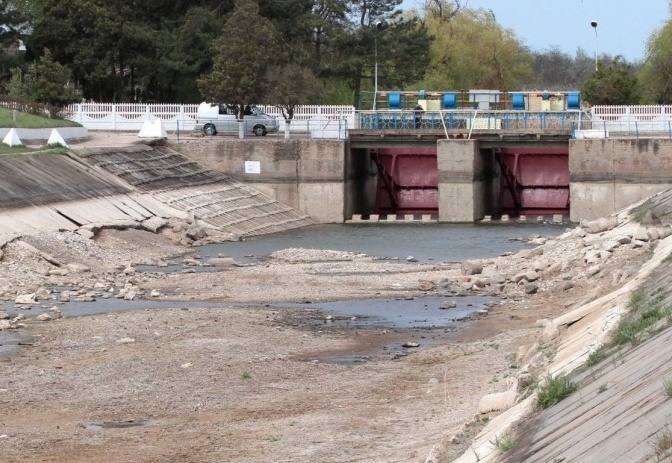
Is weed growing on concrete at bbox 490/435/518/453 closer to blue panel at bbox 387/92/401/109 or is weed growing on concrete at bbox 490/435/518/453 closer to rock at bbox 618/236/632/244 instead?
rock at bbox 618/236/632/244

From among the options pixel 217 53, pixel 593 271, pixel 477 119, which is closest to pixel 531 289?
pixel 593 271

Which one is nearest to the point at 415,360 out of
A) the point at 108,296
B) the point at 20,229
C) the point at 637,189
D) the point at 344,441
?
the point at 344,441

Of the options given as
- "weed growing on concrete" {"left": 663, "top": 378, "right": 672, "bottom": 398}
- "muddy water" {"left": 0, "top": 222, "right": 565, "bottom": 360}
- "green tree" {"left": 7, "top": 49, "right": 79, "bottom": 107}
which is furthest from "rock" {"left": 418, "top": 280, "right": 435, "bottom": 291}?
"green tree" {"left": 7, "top": 49, "right": 79, "bottom": 107}

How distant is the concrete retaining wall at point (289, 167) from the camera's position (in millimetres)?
62062

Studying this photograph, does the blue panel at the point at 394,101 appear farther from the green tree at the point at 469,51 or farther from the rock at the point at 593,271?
the rock at the point at 593,271

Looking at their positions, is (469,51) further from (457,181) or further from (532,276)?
(532,276)

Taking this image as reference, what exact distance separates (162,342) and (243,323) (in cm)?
316

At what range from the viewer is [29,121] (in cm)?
5959

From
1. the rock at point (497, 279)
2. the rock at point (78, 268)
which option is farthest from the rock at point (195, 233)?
the rock at point (497, 279)

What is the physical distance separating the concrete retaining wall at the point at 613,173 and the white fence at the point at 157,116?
11710 mm

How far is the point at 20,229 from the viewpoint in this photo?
131 feet

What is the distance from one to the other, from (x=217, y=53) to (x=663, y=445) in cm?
6738

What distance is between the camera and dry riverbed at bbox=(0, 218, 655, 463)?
16406 millimetres

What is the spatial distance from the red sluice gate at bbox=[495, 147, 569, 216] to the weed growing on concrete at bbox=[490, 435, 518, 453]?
5348cm
